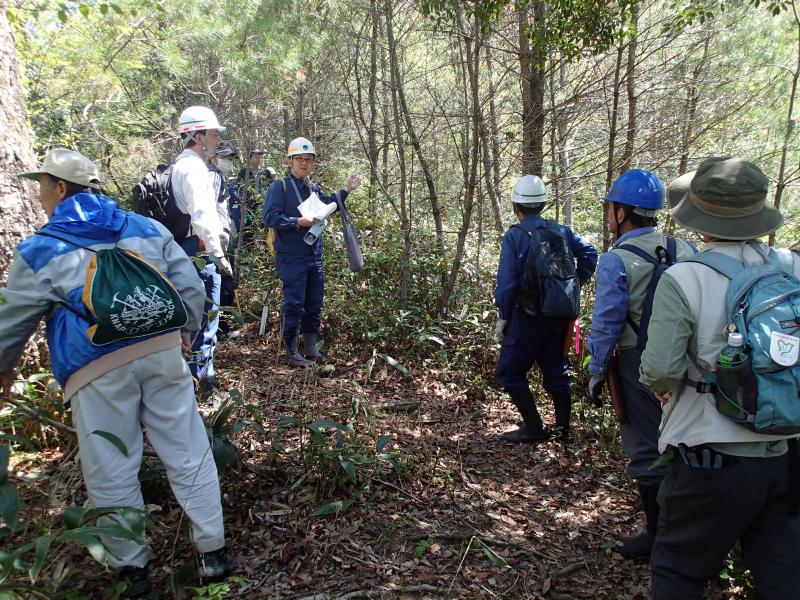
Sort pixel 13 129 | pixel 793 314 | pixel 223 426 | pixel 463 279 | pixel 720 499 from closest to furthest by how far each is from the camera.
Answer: pixel 793 314, pixel 720 499, pixel 223 426, pixel 13 129, pixel 463 279

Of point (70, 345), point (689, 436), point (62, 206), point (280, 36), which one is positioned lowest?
point (689, 436)

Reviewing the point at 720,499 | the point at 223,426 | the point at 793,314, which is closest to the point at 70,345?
the point at 223,426

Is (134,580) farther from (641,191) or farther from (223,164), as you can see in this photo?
(223,164)

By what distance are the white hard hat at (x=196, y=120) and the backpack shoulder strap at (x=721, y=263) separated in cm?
379

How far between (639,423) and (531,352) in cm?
136

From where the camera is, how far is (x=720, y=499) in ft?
6.04

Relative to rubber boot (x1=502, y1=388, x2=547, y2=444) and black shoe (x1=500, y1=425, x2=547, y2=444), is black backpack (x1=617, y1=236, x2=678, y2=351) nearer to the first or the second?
rubber boot (x1=502, y1=388, x2=547, y2=444)

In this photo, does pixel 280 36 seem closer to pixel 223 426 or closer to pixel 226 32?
pixel 226 32

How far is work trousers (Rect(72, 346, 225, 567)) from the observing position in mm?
2416

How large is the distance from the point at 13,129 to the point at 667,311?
13.1 ft

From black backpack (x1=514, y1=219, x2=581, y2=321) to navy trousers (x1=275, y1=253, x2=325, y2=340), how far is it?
7.53ft

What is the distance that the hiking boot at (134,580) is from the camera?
243 cm

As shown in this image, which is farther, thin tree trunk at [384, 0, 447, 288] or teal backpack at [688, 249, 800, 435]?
thin tree trunk at [384, 0, 447, 288]

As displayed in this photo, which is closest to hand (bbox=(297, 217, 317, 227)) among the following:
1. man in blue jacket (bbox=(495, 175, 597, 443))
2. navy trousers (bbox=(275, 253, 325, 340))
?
navy trousers (bbox=(275, 253, 325, 340))
